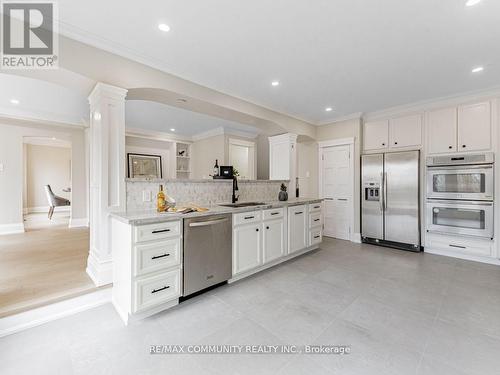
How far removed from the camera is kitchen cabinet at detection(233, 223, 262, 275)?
2.65m

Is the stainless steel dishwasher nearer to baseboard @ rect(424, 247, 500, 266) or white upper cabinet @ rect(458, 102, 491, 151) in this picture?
baseboard @ rect(424, 247, 500, 266)

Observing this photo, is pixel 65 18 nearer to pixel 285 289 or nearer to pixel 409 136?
pixel 285 289

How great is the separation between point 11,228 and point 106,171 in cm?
403

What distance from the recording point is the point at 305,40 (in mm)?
2186

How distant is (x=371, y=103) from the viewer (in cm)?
391

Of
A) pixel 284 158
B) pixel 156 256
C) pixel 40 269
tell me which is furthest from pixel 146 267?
pixel 284 158

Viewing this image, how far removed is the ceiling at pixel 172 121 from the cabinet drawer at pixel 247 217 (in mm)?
2939

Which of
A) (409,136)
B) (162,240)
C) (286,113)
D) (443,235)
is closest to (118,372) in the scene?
(162,240)

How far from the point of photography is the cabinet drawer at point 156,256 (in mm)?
1914

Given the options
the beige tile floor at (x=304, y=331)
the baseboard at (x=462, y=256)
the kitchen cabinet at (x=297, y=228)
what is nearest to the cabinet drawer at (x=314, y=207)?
the kitchen cabinet at (x=297, y=228)

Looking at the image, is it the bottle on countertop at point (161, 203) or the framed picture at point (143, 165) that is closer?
the bottle on countertop at point (161, 203)

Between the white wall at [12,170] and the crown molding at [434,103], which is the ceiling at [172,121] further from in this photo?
the crown molding at [434,103]

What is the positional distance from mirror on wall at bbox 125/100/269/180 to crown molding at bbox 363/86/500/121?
290 centimetres

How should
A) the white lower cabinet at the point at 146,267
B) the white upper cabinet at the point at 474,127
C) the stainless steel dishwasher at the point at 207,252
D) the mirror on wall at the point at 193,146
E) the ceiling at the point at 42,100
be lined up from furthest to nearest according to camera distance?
A: the mirror on wall at the point at 193,146 < the white upper cabinet at the point at 474,127 < the ceiling at the point at 42,100 < the stainless steel dishwasher at the point at 207,252 < the white lower cabinet at the point at 146,267
